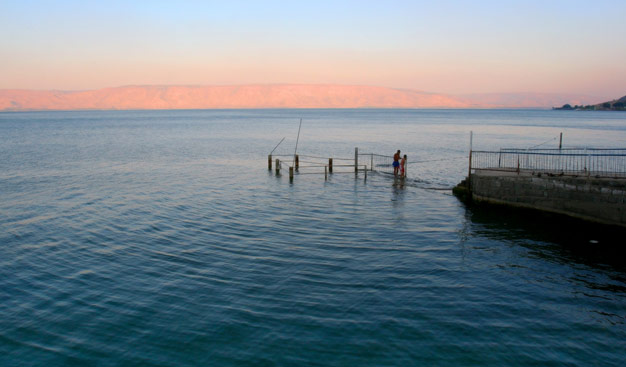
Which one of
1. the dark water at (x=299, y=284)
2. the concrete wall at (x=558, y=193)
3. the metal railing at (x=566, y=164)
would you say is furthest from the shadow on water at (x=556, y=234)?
the metal railing at (x=566, y=164)

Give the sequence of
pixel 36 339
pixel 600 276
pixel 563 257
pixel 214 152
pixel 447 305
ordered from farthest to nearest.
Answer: pixel 214 152 → pixel 563 257 → pixel 600 276 → pixel 447 305 → pixel 36 339

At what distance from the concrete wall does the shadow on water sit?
15.0 inches

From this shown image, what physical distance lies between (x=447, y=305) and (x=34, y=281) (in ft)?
38.3

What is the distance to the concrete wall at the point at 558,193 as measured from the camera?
19.1 meters

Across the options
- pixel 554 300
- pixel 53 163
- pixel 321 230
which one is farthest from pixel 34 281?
pixel 53 163

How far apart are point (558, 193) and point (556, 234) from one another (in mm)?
2730

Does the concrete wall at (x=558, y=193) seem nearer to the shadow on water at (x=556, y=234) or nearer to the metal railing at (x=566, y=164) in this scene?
the shadow on water at (x=556, y=234)

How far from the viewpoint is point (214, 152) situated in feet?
187

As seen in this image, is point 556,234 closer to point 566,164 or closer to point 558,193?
point 558,193

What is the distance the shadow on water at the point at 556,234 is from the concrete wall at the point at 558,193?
1.25 feet

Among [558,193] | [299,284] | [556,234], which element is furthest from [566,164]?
[299,284]

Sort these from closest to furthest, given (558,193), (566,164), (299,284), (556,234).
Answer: (299,284) < (556,234) < (558,193) < (566,164)

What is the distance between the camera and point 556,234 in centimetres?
1936

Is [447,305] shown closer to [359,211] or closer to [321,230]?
[321,230]
